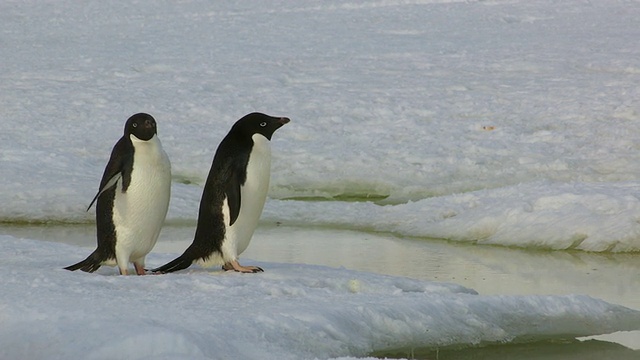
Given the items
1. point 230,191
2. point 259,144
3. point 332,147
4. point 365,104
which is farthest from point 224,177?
point 365,104

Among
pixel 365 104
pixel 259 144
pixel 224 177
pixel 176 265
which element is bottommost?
pixel 176 265

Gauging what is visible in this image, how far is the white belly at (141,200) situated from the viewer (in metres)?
4.79

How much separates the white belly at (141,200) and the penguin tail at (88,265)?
89mm

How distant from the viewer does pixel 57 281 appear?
4.29 metres

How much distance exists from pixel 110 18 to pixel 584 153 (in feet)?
27.4

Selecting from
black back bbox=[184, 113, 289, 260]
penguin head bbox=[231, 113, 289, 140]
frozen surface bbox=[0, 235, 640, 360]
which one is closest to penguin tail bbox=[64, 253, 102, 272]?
frozen surface bbox=[0, 235, 640, 360]

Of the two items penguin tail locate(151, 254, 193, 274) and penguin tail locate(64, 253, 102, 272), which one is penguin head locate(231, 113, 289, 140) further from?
penguin tail locate(64, 253, 102, 272)

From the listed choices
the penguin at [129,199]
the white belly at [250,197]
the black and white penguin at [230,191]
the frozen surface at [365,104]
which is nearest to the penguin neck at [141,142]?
the penguin at [129,199]

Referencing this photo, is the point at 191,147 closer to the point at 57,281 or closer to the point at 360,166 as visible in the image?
the point at 360,166

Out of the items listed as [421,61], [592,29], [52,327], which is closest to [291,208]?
[52,327]

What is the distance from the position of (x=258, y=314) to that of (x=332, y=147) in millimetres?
5489

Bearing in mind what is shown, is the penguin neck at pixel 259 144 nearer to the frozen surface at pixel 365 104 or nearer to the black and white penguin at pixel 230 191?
the black and white penguin at pixel 230 191

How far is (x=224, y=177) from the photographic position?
16.2ft

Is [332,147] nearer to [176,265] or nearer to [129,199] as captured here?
[176,265]
